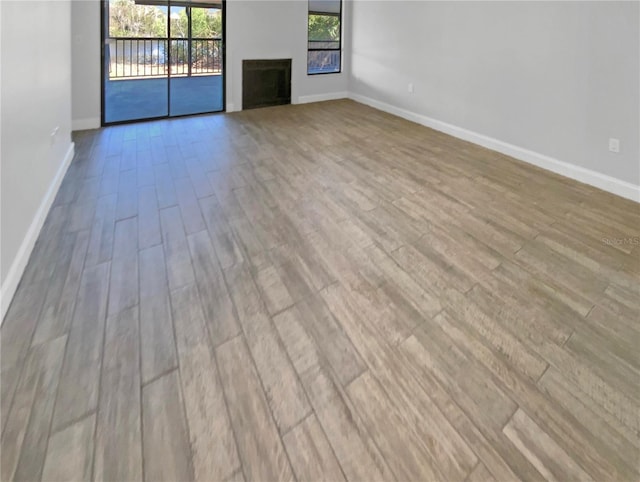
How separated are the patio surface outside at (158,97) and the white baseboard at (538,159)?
3.30 metres

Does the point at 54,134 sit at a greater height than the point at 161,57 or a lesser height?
lesser

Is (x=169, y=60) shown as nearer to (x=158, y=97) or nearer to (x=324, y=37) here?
(x=158, y=97)

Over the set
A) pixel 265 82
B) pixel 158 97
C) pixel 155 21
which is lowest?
pixel 158 97

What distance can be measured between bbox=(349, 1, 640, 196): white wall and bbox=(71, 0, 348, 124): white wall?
1.50 meters

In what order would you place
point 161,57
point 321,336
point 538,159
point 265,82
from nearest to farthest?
point 321,336, point 538,159, point 161,57, point 265,82

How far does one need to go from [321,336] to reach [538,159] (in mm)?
3685

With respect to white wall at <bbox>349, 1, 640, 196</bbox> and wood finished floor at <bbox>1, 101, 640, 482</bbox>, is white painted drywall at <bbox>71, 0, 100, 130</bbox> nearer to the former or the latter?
wood finished floor at <bbox>1, 101, 640, 482</bbox>

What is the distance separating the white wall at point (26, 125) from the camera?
179 centimetres

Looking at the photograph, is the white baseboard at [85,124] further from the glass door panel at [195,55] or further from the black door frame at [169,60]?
the glass door panel at [195,55]

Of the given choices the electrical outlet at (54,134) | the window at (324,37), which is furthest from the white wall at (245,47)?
the electrical outlet at (54,134)

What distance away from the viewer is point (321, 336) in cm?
165

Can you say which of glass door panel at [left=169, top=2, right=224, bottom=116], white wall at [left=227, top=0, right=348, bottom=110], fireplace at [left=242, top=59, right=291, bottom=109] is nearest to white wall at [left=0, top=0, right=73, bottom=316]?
glass door panel at [left=169, top=2, right=224, bottom=116]

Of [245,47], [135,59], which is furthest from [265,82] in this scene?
[135,59]

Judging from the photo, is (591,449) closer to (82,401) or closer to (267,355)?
(267,355)
